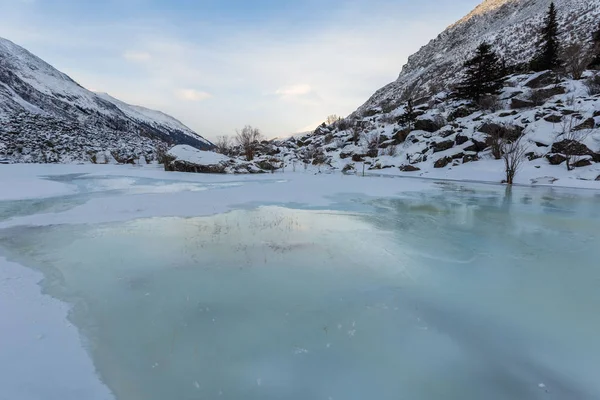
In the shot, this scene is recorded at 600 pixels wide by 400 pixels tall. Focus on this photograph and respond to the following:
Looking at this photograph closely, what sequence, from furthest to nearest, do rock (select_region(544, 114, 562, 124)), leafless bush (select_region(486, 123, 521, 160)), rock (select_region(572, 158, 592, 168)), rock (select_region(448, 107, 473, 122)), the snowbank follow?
rock (select_region(448, 107, 473, 122)) < leafless bush (select_region(486, 123, 521, 160)) < rock (select_region(544, 114, 562, 124)) < rock (select_region(572, 158, 592, 168)) < the snowbank

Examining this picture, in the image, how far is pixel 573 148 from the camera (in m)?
14.2

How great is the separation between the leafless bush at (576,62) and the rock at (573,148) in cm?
1012

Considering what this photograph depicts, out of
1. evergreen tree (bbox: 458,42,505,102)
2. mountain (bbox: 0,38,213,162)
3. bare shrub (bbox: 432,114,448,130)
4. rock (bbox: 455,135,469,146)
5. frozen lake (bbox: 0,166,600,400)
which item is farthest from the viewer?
mountain (bbox: 0,38,213,162)

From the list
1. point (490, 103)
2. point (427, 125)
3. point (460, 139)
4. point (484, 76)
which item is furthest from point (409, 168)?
point (484, 76)

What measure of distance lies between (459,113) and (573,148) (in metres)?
10.6

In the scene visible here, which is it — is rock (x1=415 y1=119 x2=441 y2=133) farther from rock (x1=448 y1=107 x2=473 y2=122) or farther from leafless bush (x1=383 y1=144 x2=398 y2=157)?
leafless bush (x1=383 y1=144 x2=398 y2=157)

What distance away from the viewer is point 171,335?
79.3 inches

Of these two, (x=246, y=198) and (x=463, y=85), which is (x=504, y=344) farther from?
(x=463, y=85)

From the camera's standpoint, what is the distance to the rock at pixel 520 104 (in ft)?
66.9

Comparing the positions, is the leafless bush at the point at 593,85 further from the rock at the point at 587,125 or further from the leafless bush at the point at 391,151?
the leafless bush at the point at 391,151

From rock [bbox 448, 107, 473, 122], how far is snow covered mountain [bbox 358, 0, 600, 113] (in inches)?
681

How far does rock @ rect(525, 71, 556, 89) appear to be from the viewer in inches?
860

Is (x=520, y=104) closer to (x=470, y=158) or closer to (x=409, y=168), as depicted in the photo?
(x=470, y=158)

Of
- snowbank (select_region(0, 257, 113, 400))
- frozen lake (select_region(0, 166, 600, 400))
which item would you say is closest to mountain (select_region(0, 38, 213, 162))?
frozen lake (select_region(0, 166, 600, 400))
